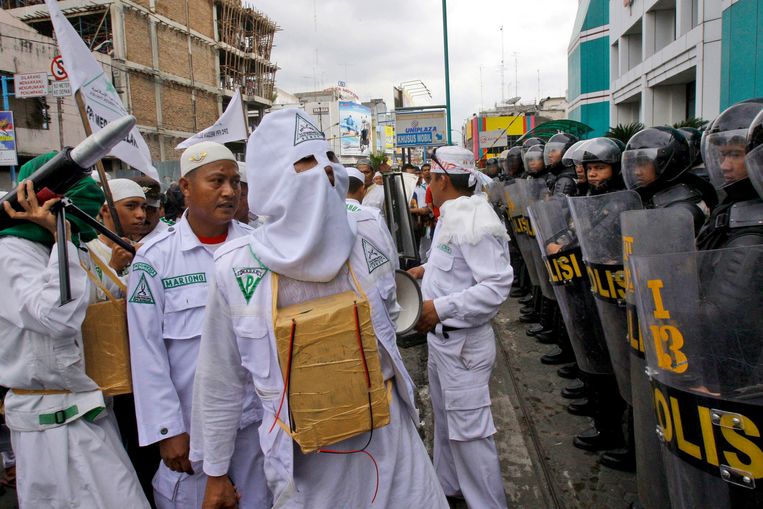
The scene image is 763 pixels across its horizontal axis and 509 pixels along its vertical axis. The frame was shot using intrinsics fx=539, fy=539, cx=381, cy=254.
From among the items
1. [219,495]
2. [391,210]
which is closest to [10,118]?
[391,210]

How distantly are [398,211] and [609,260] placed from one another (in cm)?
317

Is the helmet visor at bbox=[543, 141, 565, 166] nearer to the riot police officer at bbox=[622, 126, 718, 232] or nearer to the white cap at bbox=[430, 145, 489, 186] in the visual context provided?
the riot police officer at bbox=[622, 126, 718, 232]

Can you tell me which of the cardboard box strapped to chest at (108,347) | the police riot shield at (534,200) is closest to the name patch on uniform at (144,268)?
the cardboard box strapped to chest at (108,347)

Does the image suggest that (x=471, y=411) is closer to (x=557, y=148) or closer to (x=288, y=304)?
(x=288, y=304)

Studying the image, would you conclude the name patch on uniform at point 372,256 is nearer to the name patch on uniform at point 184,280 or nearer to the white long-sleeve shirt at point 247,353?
the white long-sleeve shirt at point 247,353

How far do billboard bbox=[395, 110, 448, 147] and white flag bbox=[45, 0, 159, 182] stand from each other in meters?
11.3

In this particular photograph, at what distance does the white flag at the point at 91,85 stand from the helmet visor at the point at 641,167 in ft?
10.6

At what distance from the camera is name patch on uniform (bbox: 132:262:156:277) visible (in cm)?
237

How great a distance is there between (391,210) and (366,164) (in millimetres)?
4202

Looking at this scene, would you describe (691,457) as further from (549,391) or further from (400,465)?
(549,391)

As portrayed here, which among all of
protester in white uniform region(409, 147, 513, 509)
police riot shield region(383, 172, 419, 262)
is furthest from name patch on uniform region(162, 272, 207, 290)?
police riot shield region(383, 172, 419, 262)

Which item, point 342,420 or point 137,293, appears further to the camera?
point 137,293

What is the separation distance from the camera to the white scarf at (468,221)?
120 inches

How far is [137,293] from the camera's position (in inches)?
92.1
